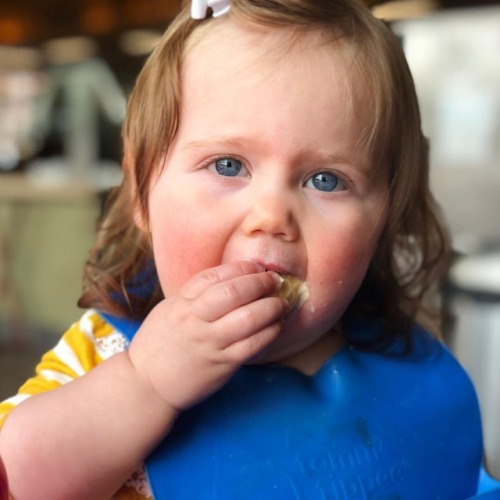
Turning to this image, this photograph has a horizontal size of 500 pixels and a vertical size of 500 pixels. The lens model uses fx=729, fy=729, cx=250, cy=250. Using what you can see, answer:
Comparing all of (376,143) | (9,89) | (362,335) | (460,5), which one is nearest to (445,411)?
(362,335)

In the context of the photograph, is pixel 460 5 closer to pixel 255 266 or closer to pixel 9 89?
pixel 255 266

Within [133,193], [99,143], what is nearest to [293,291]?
[133,193]

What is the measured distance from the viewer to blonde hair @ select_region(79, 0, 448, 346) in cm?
45

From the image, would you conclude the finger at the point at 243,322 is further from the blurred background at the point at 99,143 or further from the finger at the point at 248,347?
the blurred background at the point at 99,143

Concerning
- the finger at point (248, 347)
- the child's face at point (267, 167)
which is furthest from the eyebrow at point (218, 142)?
the finger at point (248, 347)

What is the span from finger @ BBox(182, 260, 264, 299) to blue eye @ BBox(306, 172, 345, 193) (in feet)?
0.23

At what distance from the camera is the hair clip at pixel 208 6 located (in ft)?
1.48

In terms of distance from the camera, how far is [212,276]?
394mm

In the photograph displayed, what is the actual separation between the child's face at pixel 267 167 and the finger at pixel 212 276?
2 centimetres

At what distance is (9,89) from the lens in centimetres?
214

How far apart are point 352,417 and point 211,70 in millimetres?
240

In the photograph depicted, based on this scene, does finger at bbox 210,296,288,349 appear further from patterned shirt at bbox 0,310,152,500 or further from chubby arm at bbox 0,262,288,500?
patterned shirt at bbox 0,310,152,500

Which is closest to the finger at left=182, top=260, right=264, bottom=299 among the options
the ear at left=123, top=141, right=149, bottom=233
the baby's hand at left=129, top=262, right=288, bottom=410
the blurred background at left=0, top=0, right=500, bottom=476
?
the baby's hand at left=129, top=262, right=288, bottom=410

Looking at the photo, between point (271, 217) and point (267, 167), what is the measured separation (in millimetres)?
32
